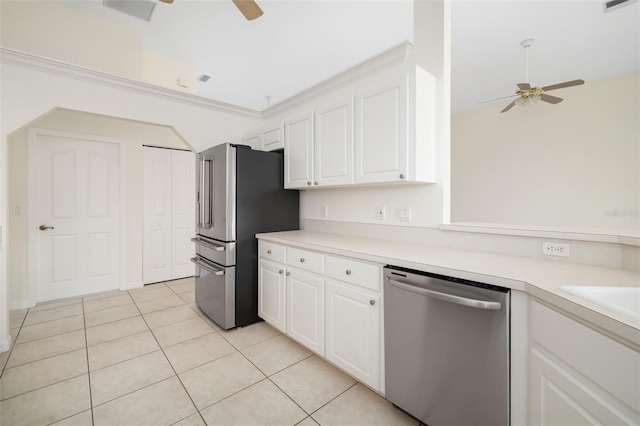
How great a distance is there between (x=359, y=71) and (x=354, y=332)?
219 centimetres

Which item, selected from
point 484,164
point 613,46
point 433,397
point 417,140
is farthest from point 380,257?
point 484,164

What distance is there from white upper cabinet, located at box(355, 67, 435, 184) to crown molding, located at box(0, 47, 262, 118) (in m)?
2.10

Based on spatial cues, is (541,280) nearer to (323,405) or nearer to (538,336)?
(538,336)

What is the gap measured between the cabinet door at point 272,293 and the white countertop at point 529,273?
0.73 metres

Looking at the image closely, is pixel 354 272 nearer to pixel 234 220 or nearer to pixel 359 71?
pixel 234 220

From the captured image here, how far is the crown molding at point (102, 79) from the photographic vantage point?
90.4 inches

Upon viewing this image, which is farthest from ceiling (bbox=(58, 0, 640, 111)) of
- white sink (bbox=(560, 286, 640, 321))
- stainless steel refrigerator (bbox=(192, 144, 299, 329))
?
white sink (bbox=(560, 286, 640, 321))

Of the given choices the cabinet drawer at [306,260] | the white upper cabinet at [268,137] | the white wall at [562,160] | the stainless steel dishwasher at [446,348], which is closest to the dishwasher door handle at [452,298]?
the stainless steel dishwasher at [446,348]

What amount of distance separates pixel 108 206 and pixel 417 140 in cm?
406

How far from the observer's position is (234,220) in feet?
8.46

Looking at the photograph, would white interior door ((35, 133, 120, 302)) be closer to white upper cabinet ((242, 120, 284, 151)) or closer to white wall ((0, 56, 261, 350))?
white wall ((0, 56, 261, 350))

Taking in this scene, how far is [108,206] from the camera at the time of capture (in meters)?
3.77

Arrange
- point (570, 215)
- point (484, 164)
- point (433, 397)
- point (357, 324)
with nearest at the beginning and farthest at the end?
point (433, 397) < point (357, 324) < point (570, 215) < point (484, 164)

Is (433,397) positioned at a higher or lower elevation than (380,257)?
lower
